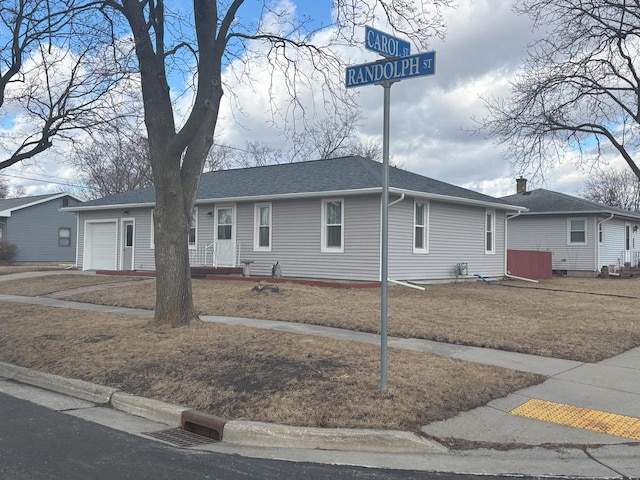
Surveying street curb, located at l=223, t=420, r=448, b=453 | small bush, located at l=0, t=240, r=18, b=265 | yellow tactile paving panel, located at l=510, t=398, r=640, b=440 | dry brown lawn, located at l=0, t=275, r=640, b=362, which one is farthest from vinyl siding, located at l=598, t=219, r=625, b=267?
small bush, located at l=0, t=240, r=18, b=265

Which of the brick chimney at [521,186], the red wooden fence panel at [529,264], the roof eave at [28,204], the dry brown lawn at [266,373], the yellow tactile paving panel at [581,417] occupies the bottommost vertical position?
the yellow tactile paving panel at [581,417]

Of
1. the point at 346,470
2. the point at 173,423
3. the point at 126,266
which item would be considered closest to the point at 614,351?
the point at 346,470

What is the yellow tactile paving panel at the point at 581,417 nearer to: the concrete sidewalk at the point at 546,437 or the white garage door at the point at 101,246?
the concrete sidewalk at the point at 546,437

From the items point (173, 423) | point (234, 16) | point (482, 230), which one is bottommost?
point (173, 423)

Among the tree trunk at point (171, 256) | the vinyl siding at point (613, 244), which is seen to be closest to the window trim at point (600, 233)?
the vinyl siding at point (613, 244)

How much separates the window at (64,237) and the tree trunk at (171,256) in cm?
3204

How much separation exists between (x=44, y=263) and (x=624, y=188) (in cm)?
5801

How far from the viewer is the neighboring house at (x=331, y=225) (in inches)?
684

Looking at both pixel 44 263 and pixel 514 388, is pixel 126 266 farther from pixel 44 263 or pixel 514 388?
pixel 514 388

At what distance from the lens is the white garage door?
24.9m

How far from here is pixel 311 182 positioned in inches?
758

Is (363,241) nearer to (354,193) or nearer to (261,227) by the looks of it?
(354,193)

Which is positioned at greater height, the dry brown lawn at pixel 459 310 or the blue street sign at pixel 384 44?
the blue street sign at pixel 384 44

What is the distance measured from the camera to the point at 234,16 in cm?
1023
